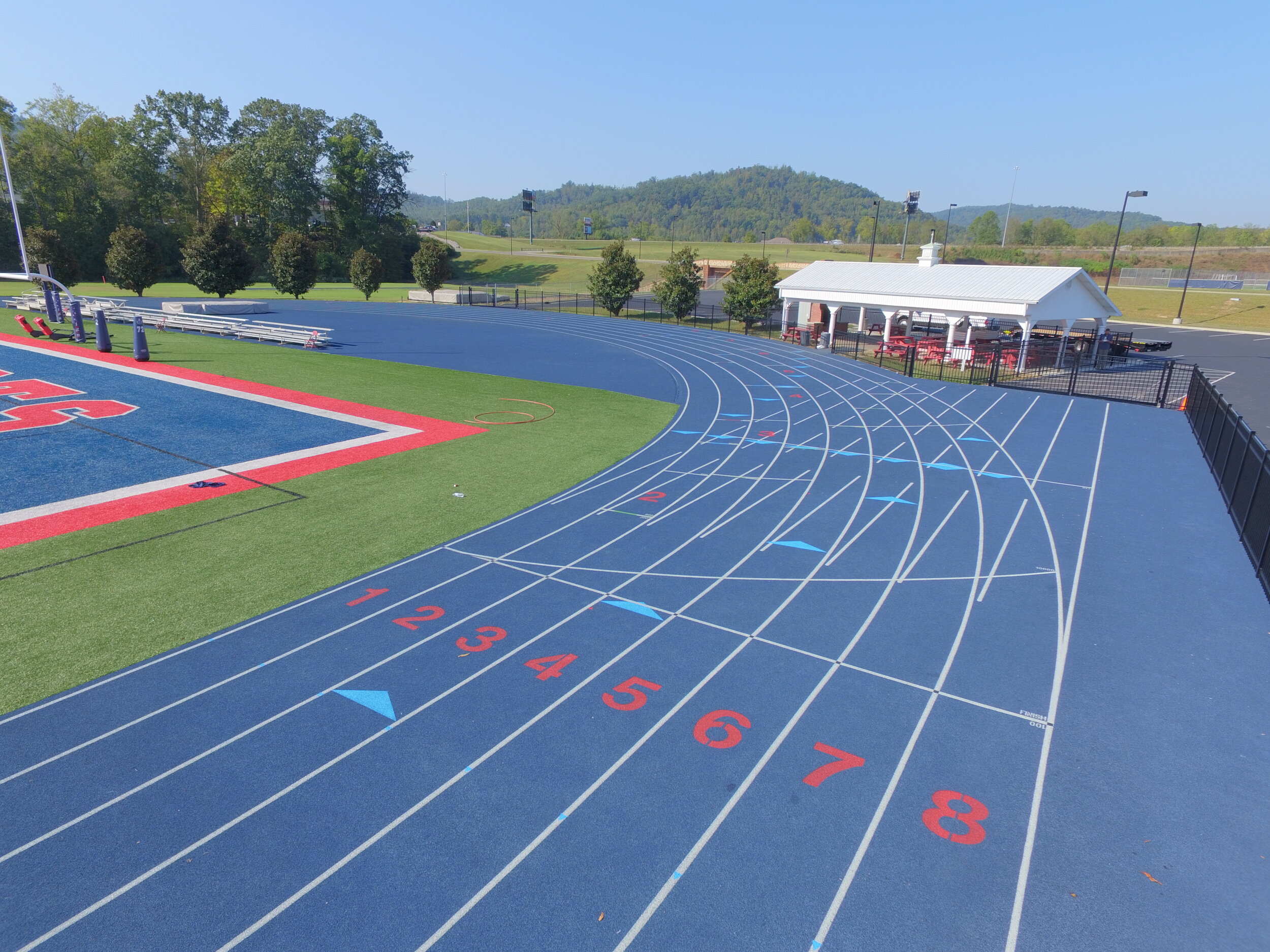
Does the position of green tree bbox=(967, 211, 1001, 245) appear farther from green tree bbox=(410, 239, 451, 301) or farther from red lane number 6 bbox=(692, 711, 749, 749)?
red lane number 6 bbox=(692, 711, 749, 749)

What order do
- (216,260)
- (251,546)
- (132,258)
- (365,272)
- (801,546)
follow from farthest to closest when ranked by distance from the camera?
(365,272)
(132,258)
(216,260)
(801,546)
(251,546)

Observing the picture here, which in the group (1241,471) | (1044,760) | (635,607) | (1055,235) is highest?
(1055,235)

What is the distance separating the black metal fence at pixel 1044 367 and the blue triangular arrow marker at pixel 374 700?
26.8 meters

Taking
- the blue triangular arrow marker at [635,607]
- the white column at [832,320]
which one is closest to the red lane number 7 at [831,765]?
the blue triangular arrow marker at [635,607]

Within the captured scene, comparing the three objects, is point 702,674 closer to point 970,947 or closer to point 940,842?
point 940,842

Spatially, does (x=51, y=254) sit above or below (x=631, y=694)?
above

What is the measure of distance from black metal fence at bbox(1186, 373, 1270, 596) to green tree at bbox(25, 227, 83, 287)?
72403mm

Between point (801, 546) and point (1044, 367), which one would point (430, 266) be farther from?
point (801, 546)

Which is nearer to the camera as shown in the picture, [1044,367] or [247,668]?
[247,668]

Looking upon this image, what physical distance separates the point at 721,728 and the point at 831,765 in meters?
1.14

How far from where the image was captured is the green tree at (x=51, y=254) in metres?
55.9

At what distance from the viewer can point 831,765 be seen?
22.2ft

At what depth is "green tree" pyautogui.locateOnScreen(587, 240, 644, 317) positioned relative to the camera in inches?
1977

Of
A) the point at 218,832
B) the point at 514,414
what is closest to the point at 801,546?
the point at 218,832
